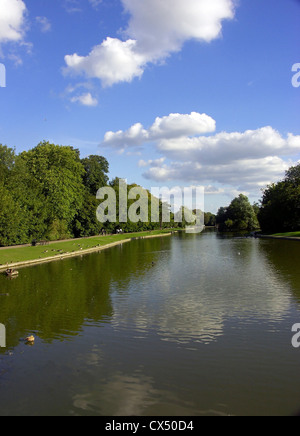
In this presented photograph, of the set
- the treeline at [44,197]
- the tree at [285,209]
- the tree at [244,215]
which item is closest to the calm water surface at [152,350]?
the treeline at [44,197]

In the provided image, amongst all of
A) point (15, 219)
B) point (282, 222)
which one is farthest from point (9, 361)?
point (282, 222)

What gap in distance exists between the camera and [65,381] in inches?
384

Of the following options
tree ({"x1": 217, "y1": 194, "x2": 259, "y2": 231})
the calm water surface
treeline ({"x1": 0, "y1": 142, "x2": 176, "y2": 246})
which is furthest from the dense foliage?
tree ({"x1": 217, "y1": 194, "x2": 259, "y2": 231})

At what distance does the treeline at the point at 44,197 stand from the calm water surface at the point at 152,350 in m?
25.9

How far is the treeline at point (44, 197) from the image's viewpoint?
47.3m

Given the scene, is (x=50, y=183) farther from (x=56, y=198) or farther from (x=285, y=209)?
(x=285, y=209)

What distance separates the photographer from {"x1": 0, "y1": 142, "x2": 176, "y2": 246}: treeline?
47281 mm

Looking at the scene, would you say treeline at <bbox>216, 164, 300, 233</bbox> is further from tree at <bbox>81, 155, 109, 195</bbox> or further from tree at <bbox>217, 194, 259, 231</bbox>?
tree at <bbox>81, 155, 109, 195</bbox>

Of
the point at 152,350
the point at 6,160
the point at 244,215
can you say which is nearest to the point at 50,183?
the point at 6,160

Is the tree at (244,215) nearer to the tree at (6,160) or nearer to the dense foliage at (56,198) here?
the dense foliage at (56,198)

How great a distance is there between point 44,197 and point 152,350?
50.1m

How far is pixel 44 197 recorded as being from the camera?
190ft
